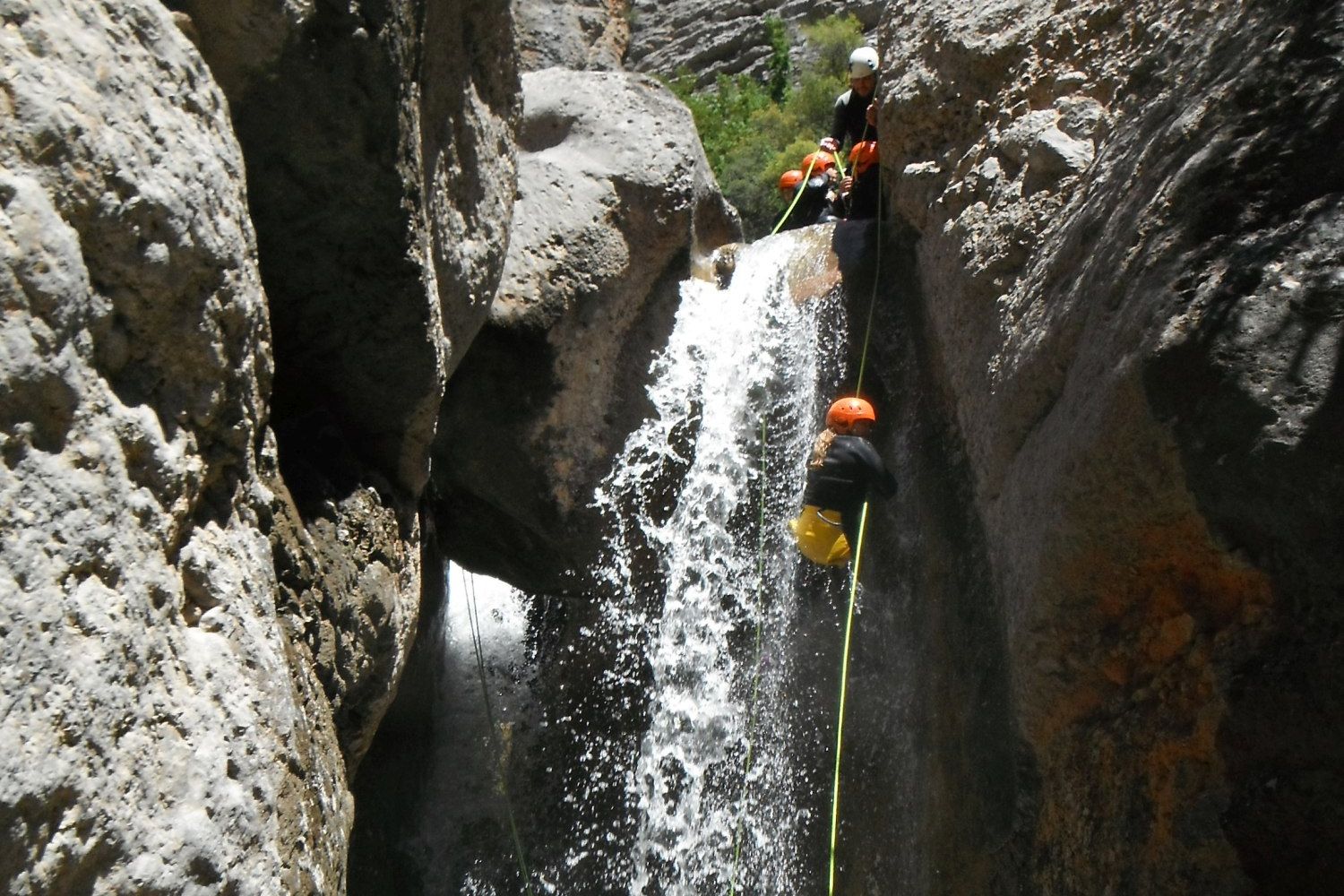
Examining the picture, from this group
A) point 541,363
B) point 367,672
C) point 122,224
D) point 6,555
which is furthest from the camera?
point 541,363

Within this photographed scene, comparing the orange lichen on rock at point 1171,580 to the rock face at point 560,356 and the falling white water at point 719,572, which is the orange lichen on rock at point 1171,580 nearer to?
the falling white water at point 719,572

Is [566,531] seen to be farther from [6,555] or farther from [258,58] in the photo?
[6,555]

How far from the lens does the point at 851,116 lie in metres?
8.61

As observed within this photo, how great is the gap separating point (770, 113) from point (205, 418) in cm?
1277

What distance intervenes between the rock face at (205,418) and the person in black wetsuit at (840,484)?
2051 millimetres

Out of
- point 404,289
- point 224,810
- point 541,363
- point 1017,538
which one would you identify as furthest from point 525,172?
point 224,810

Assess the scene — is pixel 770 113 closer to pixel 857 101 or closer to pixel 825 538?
pixel 857 101

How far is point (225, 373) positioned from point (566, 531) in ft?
11.0

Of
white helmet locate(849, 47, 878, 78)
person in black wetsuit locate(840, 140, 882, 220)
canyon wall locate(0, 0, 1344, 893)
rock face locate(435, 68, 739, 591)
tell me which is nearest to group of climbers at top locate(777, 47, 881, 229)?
white helmet locate(849, 47, 878, 78)

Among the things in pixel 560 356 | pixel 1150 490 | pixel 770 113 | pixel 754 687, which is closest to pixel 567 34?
pixel 770 113

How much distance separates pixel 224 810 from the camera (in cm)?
244

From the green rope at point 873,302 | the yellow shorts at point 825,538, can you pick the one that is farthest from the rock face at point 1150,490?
the green rope at point 873,302

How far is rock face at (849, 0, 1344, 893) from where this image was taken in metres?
3.03

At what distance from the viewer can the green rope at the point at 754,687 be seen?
5.48m
